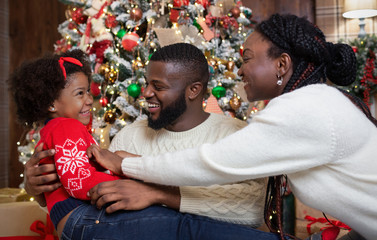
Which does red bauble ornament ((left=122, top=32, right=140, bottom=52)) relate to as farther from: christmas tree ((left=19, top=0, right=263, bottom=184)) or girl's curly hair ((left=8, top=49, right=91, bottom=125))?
girl's curly hair ((left=8, top=49, right=91, bottom=125))

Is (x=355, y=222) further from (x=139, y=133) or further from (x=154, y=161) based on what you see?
(x=139, y=133)

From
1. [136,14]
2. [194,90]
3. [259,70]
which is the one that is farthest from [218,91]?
[259,70]

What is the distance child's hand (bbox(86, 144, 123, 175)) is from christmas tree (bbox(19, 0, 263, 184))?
1.33m

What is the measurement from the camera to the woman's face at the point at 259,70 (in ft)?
4.55

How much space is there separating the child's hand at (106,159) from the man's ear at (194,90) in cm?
49

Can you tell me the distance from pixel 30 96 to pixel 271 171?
1104 mm

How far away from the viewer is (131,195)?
4.11 feet

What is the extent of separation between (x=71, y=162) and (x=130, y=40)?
5.34 ft

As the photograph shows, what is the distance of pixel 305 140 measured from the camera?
1.04 meters

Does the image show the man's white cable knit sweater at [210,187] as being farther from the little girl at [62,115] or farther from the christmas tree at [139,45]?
the christmas tree at [139,45]

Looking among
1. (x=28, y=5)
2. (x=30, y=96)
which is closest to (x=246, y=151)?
(x=30, y=96)

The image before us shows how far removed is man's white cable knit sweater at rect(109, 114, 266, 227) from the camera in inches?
52.9

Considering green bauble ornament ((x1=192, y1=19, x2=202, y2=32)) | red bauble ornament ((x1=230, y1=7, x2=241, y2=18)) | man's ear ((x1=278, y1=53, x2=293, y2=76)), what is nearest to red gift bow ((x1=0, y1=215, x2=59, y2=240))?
man's ear ((x1=278, y1=53, x2=293, y2=76))

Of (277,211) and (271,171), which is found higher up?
(271,171)
